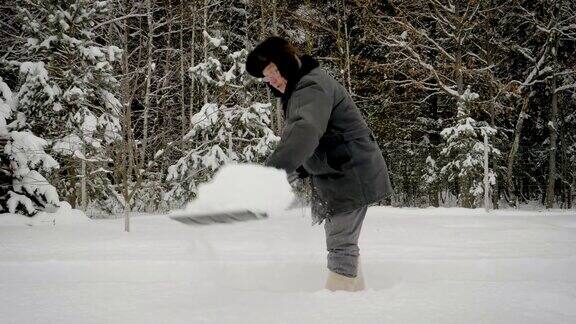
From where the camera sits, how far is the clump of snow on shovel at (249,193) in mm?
1909

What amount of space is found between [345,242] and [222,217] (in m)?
0.72

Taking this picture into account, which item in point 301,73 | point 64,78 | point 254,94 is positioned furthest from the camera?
point 254,94

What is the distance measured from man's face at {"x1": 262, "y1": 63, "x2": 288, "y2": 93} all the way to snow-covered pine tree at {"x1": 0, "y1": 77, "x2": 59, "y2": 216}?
7468 mm

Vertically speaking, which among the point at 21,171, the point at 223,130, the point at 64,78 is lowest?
the point at 21,171

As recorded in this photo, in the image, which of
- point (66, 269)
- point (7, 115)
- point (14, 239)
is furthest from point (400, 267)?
point (7, 115)

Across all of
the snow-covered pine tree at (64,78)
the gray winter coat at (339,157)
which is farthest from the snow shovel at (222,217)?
the snow-covered pine tree at (64,78)

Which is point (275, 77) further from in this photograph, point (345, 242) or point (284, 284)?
point (284, 284)

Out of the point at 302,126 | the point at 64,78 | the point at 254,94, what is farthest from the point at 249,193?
the point at 254,94

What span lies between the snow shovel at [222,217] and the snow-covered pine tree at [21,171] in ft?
25.1

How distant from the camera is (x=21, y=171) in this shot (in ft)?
28.3

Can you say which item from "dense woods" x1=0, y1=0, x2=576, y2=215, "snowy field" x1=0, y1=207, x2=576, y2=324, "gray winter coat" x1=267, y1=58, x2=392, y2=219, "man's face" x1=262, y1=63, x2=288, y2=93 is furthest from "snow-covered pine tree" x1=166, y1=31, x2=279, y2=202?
"gray winter coat" x1=267, y1=58, x2=392, y2=219

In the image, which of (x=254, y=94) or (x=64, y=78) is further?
(x=254, y=94)

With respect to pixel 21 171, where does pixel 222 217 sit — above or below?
below

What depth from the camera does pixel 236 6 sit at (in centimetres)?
2130
